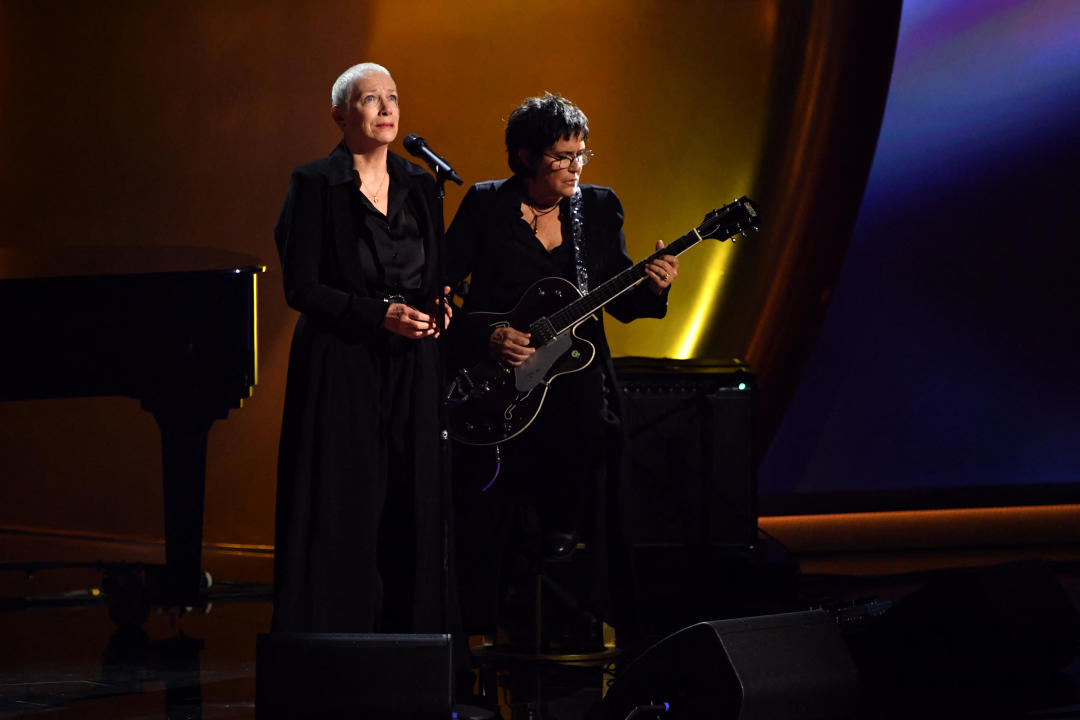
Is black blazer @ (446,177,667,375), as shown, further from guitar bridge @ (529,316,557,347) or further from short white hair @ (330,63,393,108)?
short white hair @ (330,63,393,108)

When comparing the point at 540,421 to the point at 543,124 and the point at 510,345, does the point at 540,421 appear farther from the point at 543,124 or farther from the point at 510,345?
the point at 543,124

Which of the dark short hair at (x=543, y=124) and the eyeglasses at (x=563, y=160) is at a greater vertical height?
the dark short hair at (x=543, y=124)

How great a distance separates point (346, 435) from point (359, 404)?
0.08 metres

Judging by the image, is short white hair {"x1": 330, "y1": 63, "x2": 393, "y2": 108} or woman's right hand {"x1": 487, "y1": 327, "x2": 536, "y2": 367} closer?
short white hair {"x1": 330, "y1": 63, "x2": 393, "y2": 108}

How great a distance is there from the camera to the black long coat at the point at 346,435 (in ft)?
10.3

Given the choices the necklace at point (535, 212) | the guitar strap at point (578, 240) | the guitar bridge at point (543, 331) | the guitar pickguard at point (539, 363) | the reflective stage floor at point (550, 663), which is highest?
the necklace at point (535, 212)

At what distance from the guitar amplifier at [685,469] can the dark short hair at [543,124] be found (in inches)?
47.8

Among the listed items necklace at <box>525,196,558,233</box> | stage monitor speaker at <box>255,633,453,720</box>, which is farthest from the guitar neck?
stage monitor speaker at <box>255,633,453,720</box>

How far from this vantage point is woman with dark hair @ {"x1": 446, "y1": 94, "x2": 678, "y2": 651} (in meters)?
3.84

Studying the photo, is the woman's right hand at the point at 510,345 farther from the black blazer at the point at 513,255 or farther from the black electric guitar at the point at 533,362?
the black blazer at the point at 513,255

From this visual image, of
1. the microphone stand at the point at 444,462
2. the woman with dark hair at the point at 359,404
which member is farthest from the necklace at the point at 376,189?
the microphone stand at the point at 444,462

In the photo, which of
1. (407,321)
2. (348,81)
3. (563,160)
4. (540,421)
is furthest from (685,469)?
(348,81)

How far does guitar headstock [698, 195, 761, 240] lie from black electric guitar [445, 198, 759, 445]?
66mm

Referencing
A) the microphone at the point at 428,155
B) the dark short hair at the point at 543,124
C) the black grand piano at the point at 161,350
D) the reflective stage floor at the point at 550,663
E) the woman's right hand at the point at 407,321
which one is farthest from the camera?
the black grand piano at the point at 161,350
